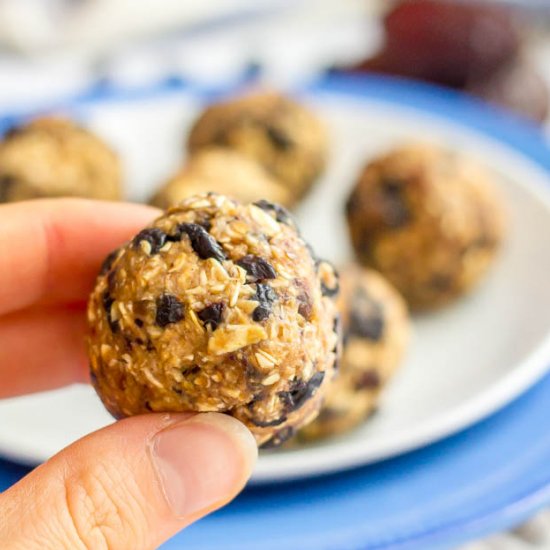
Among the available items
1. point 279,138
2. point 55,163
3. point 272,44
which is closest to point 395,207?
point 279,138

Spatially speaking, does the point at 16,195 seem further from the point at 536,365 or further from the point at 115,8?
the point at 115,8

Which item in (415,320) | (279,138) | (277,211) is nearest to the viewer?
(277,211)

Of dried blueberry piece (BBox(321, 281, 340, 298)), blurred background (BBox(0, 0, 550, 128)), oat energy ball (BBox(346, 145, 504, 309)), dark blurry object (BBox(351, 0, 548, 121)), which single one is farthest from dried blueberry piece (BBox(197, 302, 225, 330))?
dark blurry object (BBox(351, 0, 548, 121))

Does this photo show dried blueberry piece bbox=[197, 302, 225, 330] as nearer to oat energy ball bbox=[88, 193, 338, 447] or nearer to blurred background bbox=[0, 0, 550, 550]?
oat energy ball bbox=[88, 193, 338, 447]

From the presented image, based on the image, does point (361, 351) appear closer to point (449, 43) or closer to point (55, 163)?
point (55, 163)

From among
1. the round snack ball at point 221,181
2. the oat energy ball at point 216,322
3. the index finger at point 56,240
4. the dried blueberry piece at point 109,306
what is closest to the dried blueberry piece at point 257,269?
the oat energy ball at point 216,322

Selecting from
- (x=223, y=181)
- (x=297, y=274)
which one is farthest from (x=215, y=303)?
(x=223, y=181)
